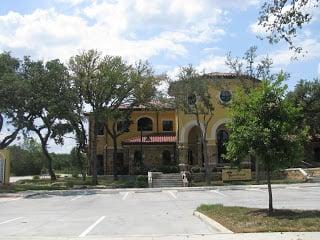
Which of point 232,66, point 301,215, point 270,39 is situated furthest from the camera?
point 232,66

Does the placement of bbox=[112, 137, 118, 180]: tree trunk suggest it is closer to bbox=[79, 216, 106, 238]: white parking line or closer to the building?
the building

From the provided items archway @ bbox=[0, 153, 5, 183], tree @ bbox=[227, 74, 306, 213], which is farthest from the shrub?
tree @ bbox=[227, 74, 306, 213]

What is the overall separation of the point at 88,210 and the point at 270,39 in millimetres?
13790

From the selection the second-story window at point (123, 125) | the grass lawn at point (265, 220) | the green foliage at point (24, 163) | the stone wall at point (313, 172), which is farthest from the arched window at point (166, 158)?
the grass lawn at point (265, 220)

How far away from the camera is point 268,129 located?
17062 millimetres

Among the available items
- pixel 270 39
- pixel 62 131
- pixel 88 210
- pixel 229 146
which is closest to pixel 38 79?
pixel 62 131

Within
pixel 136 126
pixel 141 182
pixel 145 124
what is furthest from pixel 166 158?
pixel 141 182

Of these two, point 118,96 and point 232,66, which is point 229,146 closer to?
point 232,66

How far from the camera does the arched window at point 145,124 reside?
63.4 m

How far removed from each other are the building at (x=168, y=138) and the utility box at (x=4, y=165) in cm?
1506

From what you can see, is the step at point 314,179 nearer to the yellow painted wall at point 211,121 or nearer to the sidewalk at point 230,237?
the yellow painted wall at point 211,121

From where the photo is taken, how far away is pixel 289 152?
1711cm

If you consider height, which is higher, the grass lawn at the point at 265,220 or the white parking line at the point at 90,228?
the grass lawn at the point at 265,220

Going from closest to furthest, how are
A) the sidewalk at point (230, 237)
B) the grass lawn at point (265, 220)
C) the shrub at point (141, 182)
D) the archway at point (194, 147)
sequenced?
the sidewalk at point (230, 237) → the grass lawn at point (265, 220) → the shrub at point (141, 182) → the archway at point (194, 147)
